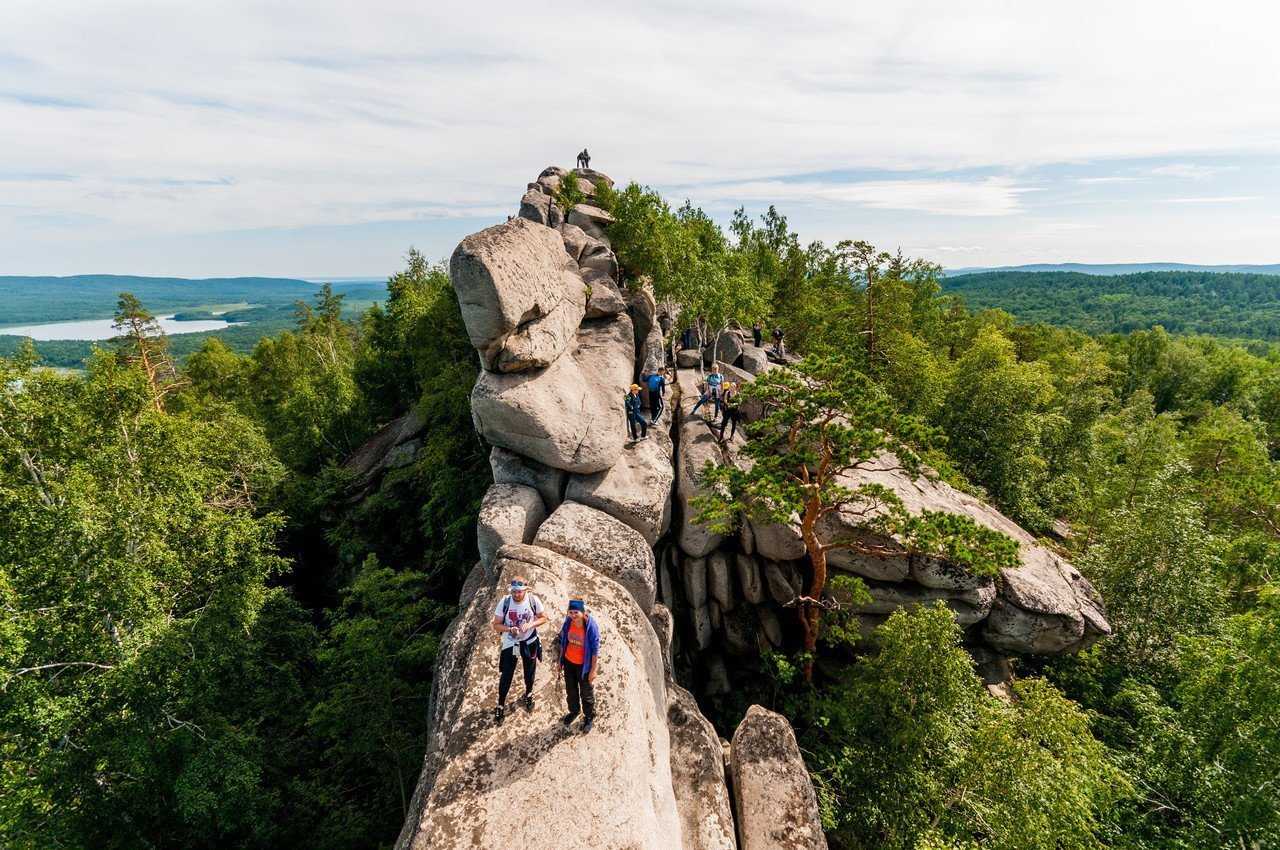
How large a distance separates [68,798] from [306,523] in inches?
712

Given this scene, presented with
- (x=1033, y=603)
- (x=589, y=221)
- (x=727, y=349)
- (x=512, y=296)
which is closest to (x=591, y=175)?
(x=589, y=221)

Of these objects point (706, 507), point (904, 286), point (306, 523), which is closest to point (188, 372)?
point (306, 523)

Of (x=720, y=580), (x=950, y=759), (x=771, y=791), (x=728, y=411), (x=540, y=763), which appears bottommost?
(x=950, y=759)

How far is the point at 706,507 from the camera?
17.9 m

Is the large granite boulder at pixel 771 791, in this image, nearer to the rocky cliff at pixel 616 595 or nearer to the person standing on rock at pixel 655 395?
the rocky cliff at pixel 616 595

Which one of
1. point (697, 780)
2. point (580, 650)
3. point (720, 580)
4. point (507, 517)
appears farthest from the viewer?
point (720, 580)

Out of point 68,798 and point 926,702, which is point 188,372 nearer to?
point 68,798

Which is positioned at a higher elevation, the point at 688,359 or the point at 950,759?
the point at 688,359

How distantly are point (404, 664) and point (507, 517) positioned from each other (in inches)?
246

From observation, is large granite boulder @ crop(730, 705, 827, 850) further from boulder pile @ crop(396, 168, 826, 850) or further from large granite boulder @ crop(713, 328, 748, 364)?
large granite boulder @ crop(713, 328, 748, 364)

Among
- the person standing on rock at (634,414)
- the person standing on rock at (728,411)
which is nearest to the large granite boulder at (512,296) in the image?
the person standing on rock at (634,414)

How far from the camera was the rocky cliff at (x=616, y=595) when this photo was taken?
31.2ft

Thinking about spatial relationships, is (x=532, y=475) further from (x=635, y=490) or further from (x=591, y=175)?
(x=591, y=175)

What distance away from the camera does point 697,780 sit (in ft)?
41.9
